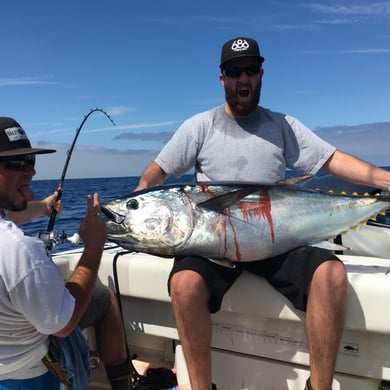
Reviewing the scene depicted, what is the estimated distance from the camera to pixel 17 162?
5.22 feet

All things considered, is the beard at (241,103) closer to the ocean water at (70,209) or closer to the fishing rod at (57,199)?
the ocean water at (70,209)

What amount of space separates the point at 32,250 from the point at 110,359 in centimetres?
127

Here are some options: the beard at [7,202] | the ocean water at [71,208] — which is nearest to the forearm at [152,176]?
the ocean water at [71,208]

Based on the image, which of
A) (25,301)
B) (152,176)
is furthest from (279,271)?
(25,301)

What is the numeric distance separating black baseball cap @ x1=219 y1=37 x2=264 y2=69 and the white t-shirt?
5.41 ft

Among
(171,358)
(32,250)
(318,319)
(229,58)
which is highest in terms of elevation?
(229,58)

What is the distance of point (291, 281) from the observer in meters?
2.10

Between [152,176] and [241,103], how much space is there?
0.72 metres

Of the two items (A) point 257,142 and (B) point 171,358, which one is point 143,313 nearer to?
(B) point 171,358

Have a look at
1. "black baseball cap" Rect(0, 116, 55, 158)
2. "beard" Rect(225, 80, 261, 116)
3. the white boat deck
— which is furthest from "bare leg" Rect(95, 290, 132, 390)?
"beard" Rect(225, 80, 261, 116)

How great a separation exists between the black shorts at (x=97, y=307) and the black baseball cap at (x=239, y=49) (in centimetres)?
155

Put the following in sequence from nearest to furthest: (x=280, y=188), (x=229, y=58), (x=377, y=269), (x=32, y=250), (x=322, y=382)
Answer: (x=32, y=250)
(x=322, y=382)
(x=280, y=188)
(x=377, y=269)
(x=229, y=58)

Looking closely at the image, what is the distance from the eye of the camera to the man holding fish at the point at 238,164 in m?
2.07

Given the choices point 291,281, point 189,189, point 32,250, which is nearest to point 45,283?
point 32,250
